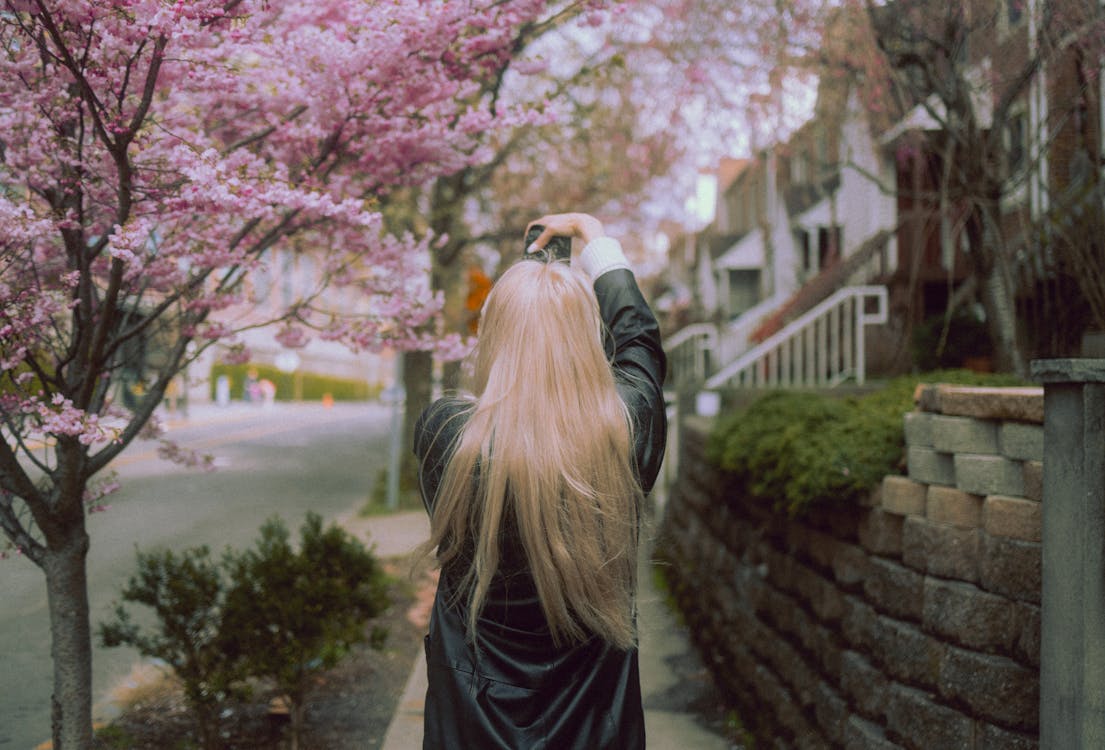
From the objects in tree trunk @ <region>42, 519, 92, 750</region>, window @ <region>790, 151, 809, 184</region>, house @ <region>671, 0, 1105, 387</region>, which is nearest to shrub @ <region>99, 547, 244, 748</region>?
tree trunk @ <region>42, 519, 92, 750</region>

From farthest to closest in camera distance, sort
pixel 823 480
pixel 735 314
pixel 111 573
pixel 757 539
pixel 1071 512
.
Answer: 1. pixel 735 314
2. pixel 111 573
3. pixel 757 539
4. pixel 823 480
5. pixel 1071 512

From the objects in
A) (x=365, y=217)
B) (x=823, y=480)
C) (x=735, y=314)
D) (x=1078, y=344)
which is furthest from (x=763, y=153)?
(x=735, y=314)

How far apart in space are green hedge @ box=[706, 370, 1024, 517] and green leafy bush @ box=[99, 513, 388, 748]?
217 cm

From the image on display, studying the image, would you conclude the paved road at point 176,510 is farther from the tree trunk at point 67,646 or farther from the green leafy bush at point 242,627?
the tree trunk at point 67,646

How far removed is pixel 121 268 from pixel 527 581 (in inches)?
78.8

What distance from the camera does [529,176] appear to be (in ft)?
47.4

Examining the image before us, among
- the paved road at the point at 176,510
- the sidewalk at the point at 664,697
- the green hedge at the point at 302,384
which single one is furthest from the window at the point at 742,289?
the green hedge at the point at 302,384

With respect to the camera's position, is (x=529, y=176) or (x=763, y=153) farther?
(x=529, y=176)

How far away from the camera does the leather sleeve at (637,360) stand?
2.13 metres

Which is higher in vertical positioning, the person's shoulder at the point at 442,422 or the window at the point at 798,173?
the window at the point at 798,173

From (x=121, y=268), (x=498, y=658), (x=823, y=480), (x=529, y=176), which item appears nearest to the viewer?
(x=498, y=658)

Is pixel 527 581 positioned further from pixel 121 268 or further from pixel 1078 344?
pixel 1078 344

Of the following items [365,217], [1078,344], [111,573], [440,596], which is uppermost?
[365,217]

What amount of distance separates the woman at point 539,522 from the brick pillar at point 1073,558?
1332 millimetres
